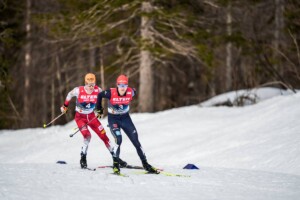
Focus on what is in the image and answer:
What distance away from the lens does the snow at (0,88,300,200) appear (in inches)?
284

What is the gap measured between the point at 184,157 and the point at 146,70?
6.86m

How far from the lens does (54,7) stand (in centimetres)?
2555

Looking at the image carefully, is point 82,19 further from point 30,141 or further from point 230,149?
point 230,149

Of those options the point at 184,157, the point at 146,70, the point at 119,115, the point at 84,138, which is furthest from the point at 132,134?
the point at 146,70

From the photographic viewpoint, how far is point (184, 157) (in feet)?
38.4

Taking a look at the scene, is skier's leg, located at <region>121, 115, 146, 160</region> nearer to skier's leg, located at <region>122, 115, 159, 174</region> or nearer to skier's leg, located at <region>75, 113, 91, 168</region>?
skier's leg, located at <region>122, 115, 159, 174</region>

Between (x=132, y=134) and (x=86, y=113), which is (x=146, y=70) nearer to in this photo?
(x=86, y=113)

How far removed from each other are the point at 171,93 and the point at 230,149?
22.1 metres

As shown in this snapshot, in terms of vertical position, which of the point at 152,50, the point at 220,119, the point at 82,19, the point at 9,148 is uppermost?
the point at 82,19

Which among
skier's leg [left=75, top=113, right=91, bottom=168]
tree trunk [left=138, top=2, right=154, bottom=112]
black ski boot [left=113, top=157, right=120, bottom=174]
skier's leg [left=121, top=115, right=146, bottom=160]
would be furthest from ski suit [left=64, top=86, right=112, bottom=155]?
tree trunk [left=138, top=2, right=154, bottom=112]

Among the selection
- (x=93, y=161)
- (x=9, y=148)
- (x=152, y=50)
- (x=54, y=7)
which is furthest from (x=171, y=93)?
(x=93, y=161)

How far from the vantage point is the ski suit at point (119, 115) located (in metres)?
9.56

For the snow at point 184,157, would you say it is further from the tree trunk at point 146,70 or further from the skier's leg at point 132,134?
the tree trunk at point 146,70

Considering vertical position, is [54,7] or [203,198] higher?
[54,7]
